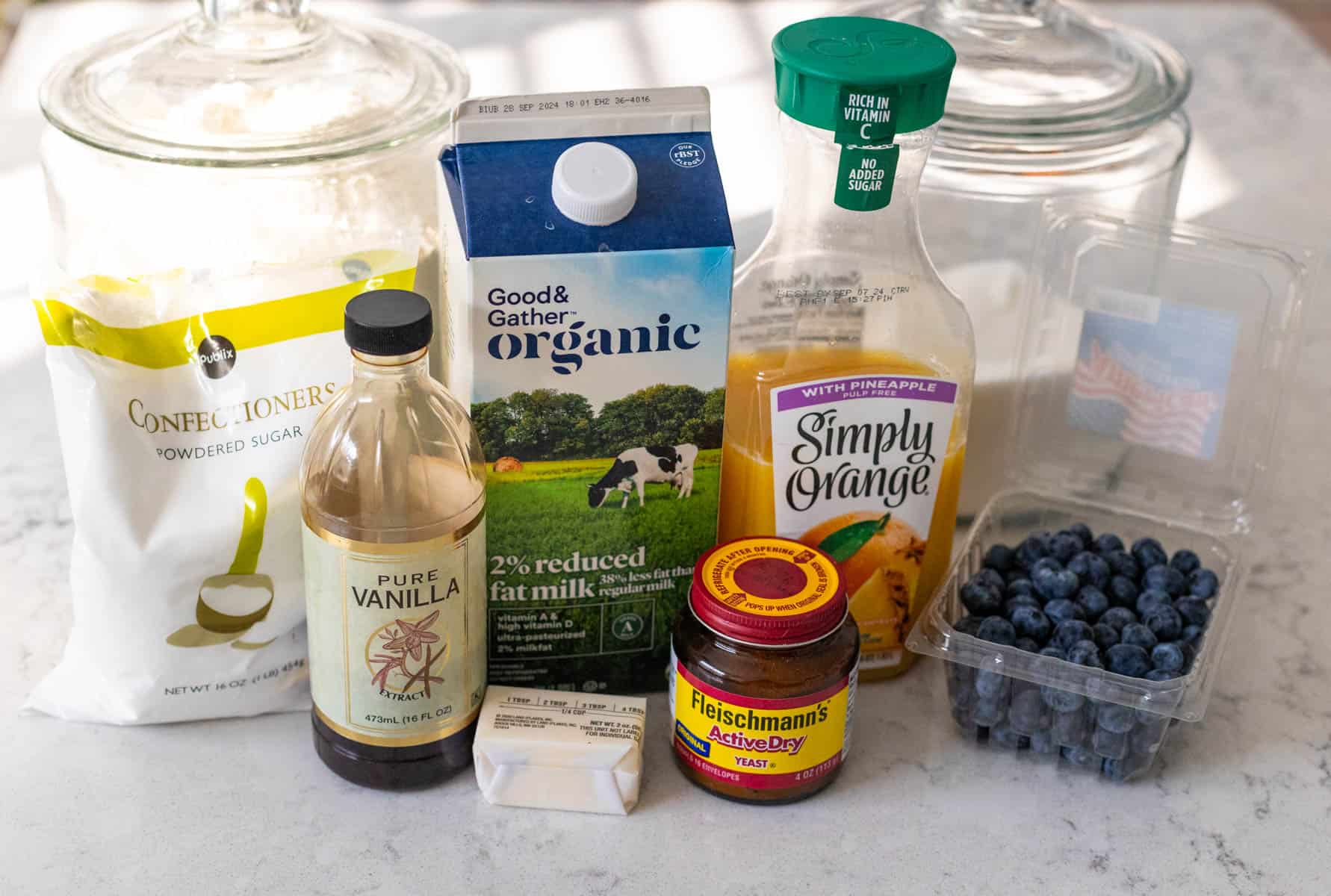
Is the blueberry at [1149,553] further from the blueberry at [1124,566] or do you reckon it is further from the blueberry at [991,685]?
the blueberry at [991,685]

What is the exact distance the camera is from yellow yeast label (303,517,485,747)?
0.84 meters

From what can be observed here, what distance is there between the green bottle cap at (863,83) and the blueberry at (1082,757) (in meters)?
0.41

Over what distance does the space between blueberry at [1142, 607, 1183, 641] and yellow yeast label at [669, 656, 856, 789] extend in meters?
0.20

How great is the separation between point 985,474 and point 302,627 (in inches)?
20.7

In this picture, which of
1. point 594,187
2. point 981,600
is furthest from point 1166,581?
point 594,187

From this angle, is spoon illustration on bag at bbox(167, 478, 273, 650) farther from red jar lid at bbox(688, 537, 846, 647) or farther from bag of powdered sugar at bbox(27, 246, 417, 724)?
red jar lid at bbox(688, 537, 846, 647)

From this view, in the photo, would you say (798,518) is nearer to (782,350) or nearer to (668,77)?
(782,350)

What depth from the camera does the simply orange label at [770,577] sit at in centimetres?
87

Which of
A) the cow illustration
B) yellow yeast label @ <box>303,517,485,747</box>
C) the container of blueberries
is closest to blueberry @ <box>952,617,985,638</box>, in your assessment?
the container of blueberries

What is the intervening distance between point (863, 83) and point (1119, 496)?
0.46 m

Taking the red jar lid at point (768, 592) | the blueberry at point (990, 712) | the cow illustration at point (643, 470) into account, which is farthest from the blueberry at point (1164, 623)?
the cow illustration at point (643, 470)

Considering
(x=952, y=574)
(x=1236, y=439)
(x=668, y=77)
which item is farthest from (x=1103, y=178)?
(x=668, y=77)

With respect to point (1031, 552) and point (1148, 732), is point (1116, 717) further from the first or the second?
point (1031, 552)

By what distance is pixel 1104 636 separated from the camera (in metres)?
0.93
